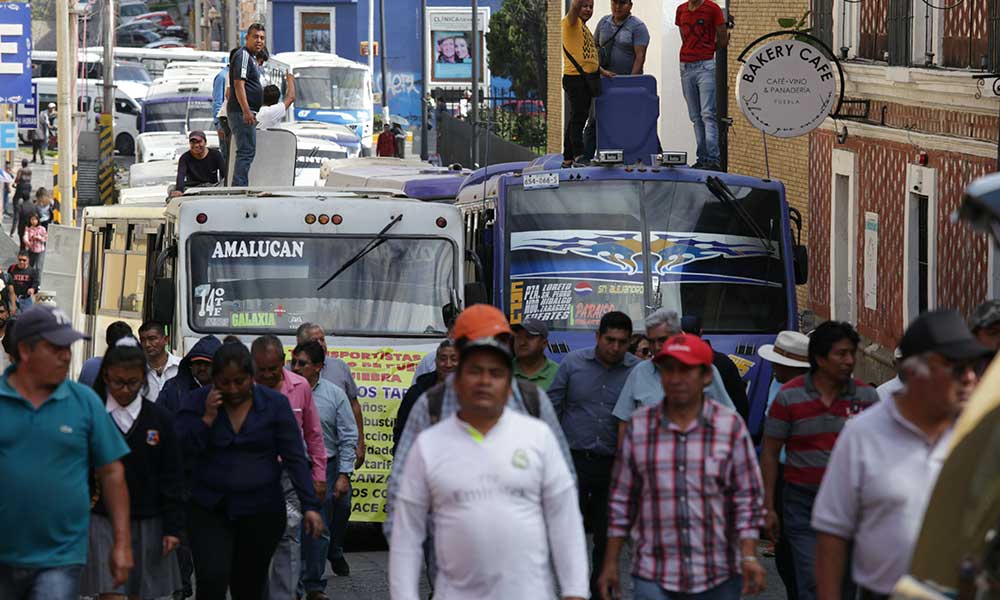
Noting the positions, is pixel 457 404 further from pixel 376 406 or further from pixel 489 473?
pixel 376 406

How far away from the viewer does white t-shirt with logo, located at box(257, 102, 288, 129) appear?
20936 millimetres

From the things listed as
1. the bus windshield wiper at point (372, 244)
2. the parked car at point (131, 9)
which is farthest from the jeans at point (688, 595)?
the parked car at point (131, 9)

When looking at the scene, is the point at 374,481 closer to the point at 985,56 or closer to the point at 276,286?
the point at 276,286

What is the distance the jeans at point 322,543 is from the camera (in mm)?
11414

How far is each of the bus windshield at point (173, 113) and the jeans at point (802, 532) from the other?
45506 mm

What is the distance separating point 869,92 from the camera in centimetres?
2188

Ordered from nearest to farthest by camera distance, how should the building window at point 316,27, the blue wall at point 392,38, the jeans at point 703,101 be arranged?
the jeans at point 703,101
the blue wall at point 392,38
the building window at point 316,27

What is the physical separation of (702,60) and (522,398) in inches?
463

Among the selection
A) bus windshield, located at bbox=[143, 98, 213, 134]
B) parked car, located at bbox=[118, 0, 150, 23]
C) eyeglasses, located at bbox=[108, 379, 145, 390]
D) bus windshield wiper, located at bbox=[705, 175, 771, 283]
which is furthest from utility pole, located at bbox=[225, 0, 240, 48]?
eyeglasses, located at bbox=[108, 379, 145, 390]

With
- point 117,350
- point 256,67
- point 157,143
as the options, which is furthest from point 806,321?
point 157,143

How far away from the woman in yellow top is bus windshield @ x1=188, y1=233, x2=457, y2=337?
298 cm

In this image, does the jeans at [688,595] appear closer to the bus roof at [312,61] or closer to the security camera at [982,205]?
the security camera at [982,205]

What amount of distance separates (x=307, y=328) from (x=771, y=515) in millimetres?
4830

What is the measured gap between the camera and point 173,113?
181ft
